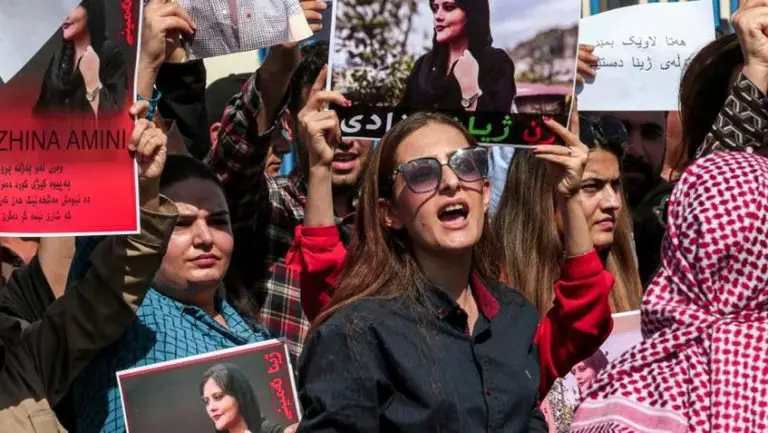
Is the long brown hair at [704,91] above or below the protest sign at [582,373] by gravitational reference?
above

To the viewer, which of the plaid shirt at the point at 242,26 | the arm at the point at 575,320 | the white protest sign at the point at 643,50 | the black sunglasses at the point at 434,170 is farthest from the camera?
the white protest sign at the point at 643,50

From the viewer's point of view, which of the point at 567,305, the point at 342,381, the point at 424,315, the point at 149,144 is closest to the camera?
the point at 342,381

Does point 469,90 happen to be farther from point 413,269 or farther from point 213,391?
point 213,391

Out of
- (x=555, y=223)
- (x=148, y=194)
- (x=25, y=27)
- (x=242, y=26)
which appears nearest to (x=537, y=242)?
(x=555, y=223)

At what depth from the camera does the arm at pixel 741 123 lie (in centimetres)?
418

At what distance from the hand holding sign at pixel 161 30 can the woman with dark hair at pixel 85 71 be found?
344 mm

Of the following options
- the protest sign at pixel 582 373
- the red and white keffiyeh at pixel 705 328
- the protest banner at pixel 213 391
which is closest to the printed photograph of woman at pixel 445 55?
the protest sign at pixel 582 373

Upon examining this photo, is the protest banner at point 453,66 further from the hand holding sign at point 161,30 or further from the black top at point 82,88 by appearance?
the black top at point 82,88

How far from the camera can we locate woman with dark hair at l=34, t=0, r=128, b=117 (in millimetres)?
3938

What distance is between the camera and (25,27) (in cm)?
392

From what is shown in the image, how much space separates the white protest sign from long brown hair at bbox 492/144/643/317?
0.29 metres

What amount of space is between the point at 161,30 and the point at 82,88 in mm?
503

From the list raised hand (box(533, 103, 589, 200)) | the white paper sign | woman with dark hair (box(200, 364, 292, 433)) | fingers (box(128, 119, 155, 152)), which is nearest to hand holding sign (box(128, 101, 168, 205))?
fingers (box(128, 119, 155, 152))

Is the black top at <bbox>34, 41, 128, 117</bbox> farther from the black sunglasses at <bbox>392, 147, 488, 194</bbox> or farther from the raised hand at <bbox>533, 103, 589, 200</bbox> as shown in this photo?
the raised hand at <bbox>533, 103, 589, 200</bbox>
